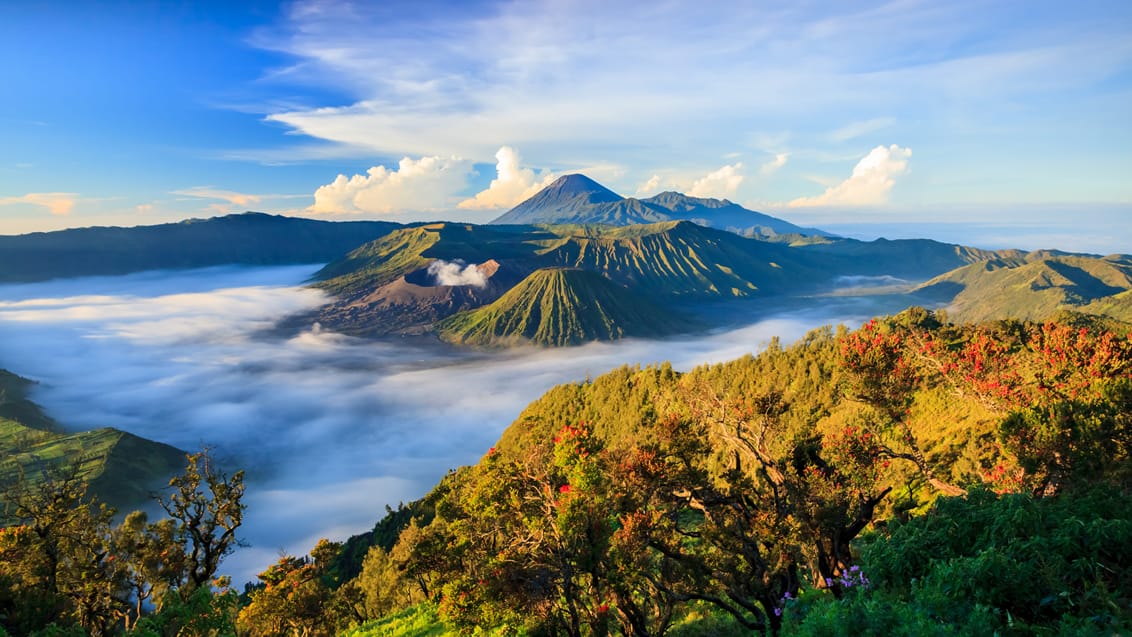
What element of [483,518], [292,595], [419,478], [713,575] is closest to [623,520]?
[713,575]

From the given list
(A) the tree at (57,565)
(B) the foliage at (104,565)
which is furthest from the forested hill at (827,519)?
(A) the tree at (57,565)

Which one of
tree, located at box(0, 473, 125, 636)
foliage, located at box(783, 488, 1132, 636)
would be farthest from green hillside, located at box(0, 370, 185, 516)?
foliage, located at box(783, 488, 1132, 636)

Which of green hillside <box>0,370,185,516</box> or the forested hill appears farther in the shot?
green hillside <box>0,370,185,516</box>

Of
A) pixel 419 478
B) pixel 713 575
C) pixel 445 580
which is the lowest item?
pixel 419 478

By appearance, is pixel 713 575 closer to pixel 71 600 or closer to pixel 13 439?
pixel 71 600

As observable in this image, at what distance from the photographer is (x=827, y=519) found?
18.5 metres

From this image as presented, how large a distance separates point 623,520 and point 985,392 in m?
15.5

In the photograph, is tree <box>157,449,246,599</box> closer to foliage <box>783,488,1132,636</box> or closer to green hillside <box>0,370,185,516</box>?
foliage <box>783,488,1132,636</box>

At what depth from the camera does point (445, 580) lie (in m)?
21.6

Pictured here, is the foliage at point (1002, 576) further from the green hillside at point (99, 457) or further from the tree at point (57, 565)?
the green hillside at point (99, 457)

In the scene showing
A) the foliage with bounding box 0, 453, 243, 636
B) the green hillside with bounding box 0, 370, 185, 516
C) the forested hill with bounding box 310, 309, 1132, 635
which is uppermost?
the forested hill with bounding box 310, 309, 1132, 635

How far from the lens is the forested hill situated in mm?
10852

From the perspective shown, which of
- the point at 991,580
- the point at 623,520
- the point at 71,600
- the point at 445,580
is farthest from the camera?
the point at 71,600

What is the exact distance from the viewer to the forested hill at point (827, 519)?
427 inches
